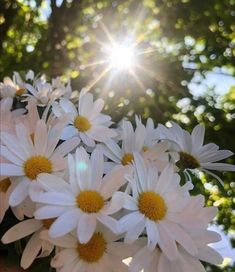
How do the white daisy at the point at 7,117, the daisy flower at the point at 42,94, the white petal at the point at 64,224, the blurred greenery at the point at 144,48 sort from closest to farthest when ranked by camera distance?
the white petal at the point at 64,224 < the white daisy at the point at 7,117 < the daisy flower at the point at 42,94 < the blurred greenery at the point at 144,48

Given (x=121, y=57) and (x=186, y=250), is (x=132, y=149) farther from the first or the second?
(x=121, y=57)

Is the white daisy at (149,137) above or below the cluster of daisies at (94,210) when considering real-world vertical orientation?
above

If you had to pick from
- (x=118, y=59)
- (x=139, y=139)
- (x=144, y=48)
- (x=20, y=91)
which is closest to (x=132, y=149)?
(x=139, y=139)

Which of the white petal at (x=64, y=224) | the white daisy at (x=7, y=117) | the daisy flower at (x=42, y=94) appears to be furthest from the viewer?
the daisy flower at (x=42, y=94)

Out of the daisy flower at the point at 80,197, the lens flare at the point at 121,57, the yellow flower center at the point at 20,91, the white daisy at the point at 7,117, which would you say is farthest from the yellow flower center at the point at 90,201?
the lens flare at the point at 121,57

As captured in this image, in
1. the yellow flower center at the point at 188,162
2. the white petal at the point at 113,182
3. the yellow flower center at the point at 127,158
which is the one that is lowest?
the white petal at the point at 113,182

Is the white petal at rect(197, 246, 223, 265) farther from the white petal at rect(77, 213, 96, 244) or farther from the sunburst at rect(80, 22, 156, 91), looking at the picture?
the sunburst at rect(80, 22, 156, 91)

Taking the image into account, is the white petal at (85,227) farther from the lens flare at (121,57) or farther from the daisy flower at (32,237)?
the lens flare at (121,57)

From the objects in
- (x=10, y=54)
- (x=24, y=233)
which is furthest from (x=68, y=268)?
(x=10, y=54)
